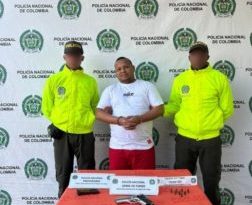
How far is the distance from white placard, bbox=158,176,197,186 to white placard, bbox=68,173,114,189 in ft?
0.97

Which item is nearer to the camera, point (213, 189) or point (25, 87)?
point (213, 189)

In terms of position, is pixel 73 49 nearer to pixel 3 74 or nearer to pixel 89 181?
pixel 3 74

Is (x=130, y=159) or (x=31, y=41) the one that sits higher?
(x=31, y=41)

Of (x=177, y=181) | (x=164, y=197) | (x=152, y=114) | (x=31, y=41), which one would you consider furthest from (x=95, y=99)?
(x=164, y=197)

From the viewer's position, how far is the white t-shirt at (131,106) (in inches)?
Answer: 113

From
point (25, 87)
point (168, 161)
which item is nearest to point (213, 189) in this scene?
point (168, 161)

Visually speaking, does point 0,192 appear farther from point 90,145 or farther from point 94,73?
point 94,73

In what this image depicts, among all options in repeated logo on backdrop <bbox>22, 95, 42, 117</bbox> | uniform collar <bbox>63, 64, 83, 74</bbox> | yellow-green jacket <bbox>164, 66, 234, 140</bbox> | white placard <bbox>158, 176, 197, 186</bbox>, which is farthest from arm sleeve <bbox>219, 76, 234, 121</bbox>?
repeated logo on backdrop <bbox>22, 95, 42, 117</bbox>

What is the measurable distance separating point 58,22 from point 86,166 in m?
1.33

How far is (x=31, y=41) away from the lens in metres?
Result: 3.35

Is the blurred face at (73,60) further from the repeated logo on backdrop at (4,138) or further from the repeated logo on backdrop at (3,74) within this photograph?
the repeated logo on backdrop at (4,138)

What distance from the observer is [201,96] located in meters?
2.95

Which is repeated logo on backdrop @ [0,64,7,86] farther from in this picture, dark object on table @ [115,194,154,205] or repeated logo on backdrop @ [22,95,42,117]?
dark object on table @ [115,194,154,205]

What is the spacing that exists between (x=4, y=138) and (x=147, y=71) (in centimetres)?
150
